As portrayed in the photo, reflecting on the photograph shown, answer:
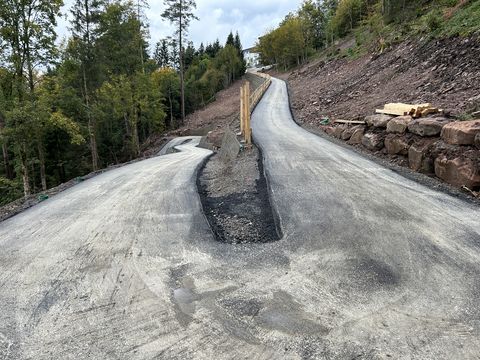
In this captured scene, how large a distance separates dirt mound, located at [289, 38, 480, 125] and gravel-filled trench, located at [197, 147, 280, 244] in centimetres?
498

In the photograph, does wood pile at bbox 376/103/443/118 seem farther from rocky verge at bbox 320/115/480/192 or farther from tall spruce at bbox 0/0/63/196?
tall spruce at bbox 0/0/63/196

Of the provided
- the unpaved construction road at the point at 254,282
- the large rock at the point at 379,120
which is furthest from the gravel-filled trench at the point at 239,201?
the large rock at the point at 379,120

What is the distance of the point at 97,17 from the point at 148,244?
16601 mm

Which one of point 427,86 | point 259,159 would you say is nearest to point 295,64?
point 427,86

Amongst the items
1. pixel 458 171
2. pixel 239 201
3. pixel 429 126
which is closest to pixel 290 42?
pixel 429 126

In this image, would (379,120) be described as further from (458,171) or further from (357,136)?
(458,171)

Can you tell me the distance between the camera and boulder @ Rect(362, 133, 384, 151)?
8.88 m

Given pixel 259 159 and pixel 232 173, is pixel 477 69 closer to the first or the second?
pixel 259 159

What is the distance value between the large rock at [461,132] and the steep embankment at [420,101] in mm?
13

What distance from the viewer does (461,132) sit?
5977 millimetres

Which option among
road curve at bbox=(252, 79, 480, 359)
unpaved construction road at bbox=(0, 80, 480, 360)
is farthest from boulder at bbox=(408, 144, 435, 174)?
unpaved construction road at bbox=(0, 80, 480, 360)

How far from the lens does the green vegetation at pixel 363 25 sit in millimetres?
15697

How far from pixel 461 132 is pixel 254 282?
5018mm

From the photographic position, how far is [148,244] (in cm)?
418
